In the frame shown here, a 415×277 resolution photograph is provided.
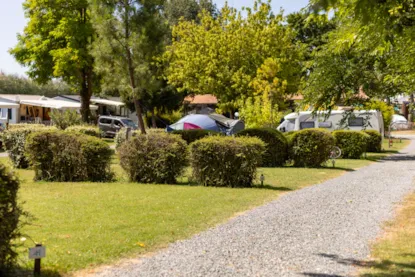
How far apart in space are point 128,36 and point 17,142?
646cm

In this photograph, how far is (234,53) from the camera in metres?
35.6

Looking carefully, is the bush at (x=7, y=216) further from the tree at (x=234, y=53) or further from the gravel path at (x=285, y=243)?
the tree at (x=234, y=53)

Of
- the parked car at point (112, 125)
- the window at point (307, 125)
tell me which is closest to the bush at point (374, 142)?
the window at point (307, 125)

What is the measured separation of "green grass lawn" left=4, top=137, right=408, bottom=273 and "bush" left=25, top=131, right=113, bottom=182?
0.59 meters

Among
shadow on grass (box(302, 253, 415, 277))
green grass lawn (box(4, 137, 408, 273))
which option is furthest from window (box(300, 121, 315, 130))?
shadow on grass (box(302, 253, 415, 277))

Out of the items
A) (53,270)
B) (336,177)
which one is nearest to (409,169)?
(336,177)

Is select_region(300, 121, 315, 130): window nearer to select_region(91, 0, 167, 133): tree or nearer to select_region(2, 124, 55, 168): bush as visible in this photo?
select_region(91, 0, 167, 133): tree

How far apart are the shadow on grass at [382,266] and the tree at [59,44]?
83.7ft

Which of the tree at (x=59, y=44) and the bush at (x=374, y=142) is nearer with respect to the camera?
the bush at (x=374, y=142)

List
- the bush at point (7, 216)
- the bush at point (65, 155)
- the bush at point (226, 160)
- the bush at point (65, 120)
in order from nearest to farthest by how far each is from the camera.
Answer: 1. the bush at point (7, 216)
2. the bush at point (226, 160)
3. the bush at point (65, 155)
4. the bush at point (65, 120)

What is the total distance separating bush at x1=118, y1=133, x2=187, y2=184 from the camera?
44.5 feet

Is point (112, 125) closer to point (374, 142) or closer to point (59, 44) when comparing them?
point (59, 44)

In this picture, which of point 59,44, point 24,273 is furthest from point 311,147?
point 59,44

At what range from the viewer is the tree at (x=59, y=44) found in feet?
99.2
